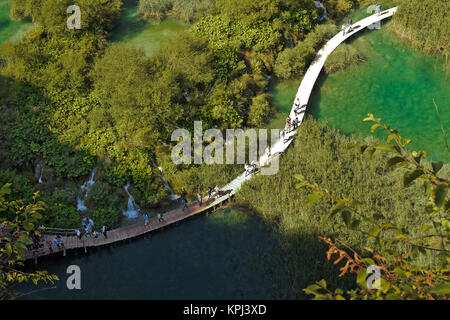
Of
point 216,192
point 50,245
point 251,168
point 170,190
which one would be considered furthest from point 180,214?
point 50,245

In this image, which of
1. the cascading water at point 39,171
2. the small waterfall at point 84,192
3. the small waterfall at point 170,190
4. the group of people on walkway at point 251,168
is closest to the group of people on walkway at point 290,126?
the group of people on walkway at point 251,168

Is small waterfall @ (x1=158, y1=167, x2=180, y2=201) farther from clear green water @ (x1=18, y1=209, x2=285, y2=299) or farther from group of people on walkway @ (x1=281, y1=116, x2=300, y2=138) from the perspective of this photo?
group of people on walkway @ (x1=281, y1=116, x2=300, y2=138)

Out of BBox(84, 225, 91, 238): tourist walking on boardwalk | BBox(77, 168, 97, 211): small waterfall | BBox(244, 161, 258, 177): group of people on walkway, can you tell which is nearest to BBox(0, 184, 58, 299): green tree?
BBox(84, 225, 91, 238): tourist walking on boardwalk

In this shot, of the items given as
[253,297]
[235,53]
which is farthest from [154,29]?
[253,297]

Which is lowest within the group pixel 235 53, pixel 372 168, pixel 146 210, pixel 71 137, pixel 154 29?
pixel 146 210

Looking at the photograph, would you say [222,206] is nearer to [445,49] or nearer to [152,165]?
[152,165]

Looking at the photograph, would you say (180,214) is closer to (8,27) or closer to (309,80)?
(309,80)
